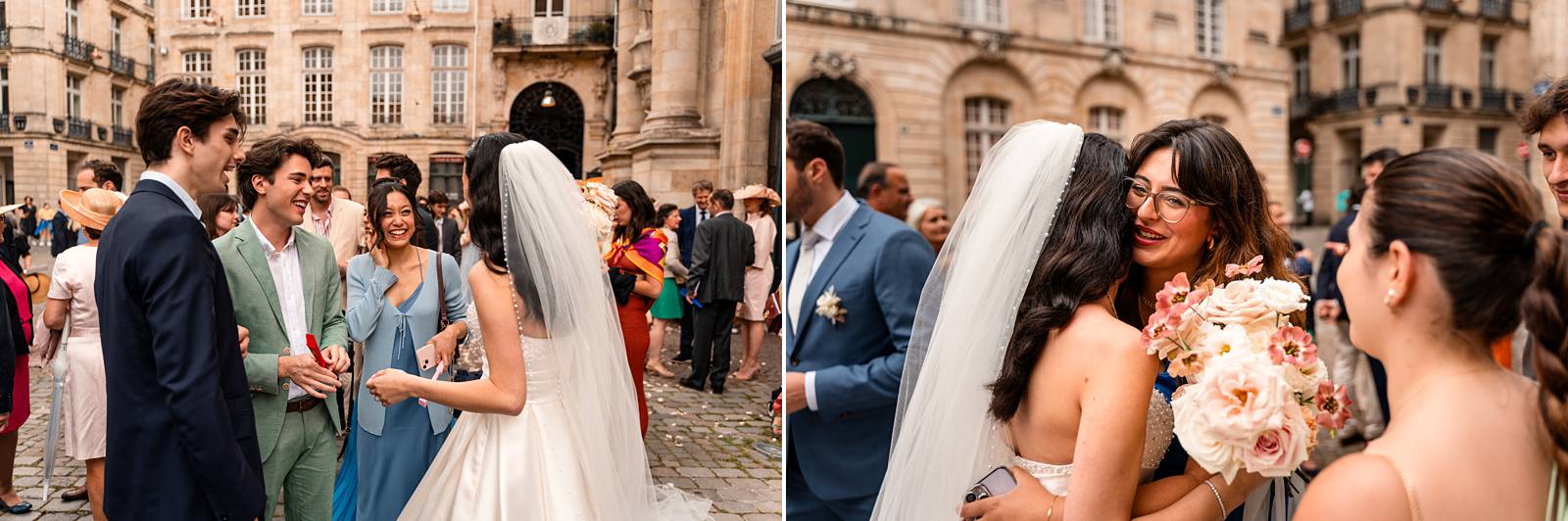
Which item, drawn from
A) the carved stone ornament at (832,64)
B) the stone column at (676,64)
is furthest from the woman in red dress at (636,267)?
the carved stone ornament at (832,64)

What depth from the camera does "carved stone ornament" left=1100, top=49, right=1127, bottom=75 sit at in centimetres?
2594

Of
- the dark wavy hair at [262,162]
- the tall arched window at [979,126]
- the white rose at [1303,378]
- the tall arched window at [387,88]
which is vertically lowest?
the white rose at [1303,378]

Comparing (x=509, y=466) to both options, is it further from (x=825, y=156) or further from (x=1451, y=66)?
(x=1451, y=66)

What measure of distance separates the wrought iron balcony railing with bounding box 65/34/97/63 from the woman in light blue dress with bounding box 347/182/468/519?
4.18 ft

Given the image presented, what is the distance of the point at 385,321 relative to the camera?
13.0 ft

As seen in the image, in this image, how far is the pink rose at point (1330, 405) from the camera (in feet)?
6.62

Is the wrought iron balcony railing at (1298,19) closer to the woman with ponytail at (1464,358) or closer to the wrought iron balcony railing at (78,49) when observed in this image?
the wrought iron balcony railing at (78,49)

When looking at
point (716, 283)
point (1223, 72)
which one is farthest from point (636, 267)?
point (1223, 72)

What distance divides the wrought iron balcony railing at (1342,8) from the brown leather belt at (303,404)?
132 feet

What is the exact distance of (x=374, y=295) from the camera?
3.96 metres

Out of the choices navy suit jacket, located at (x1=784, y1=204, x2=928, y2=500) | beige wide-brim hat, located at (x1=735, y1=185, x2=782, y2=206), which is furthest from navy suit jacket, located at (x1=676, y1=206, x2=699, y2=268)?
navy suit jacket, located at (x1=784, y1=204, x2=928, y2=500)

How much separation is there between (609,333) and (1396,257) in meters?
2.63

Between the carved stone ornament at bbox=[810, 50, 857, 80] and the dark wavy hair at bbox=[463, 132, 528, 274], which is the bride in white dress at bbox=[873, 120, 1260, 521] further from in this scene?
the carved stone ornament at bbox=[810, 50, 857, 80]

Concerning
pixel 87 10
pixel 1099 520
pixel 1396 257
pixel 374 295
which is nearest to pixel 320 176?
pixel 374 295
